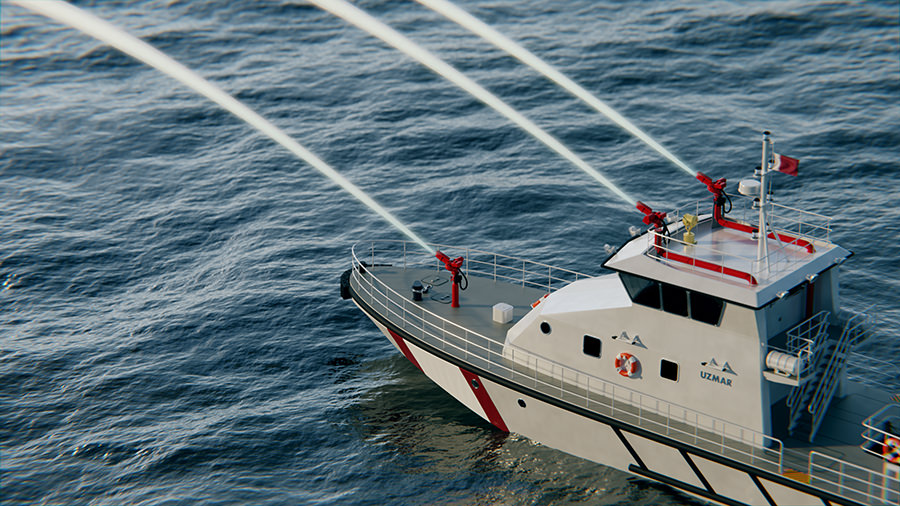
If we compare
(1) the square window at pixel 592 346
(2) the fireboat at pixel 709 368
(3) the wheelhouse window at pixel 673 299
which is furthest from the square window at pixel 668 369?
(1) the square window at pixel 592 346

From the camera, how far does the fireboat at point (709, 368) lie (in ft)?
71.4

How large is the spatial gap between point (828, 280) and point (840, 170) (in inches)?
693

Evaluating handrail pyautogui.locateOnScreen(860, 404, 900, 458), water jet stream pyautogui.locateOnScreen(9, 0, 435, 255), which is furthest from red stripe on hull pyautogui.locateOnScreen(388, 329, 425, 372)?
handrail pyautogui.locateOnScreen(860, 404, 900, 458)

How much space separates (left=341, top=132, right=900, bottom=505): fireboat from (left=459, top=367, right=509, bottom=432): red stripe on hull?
45 mm

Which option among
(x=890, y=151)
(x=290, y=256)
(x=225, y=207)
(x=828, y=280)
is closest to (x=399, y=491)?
(x=828, y=280)

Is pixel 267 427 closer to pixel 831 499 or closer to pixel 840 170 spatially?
pixel 831 499

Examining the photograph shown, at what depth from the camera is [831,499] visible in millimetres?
21047

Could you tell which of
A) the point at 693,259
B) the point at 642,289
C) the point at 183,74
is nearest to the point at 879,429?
the point at 693,259

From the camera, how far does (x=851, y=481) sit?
70.2 ft

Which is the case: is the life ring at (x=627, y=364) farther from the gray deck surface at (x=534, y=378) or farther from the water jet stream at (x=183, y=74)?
the water jet stream at (x=183, y=74)

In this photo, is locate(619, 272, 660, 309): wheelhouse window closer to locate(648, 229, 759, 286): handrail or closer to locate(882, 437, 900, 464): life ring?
locate(648, 229, 759, 286): handrail

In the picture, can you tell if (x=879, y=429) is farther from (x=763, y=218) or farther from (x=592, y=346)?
(x=592, y=346)

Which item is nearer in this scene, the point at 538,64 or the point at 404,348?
the point at 404,348

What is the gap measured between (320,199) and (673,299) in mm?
20940
